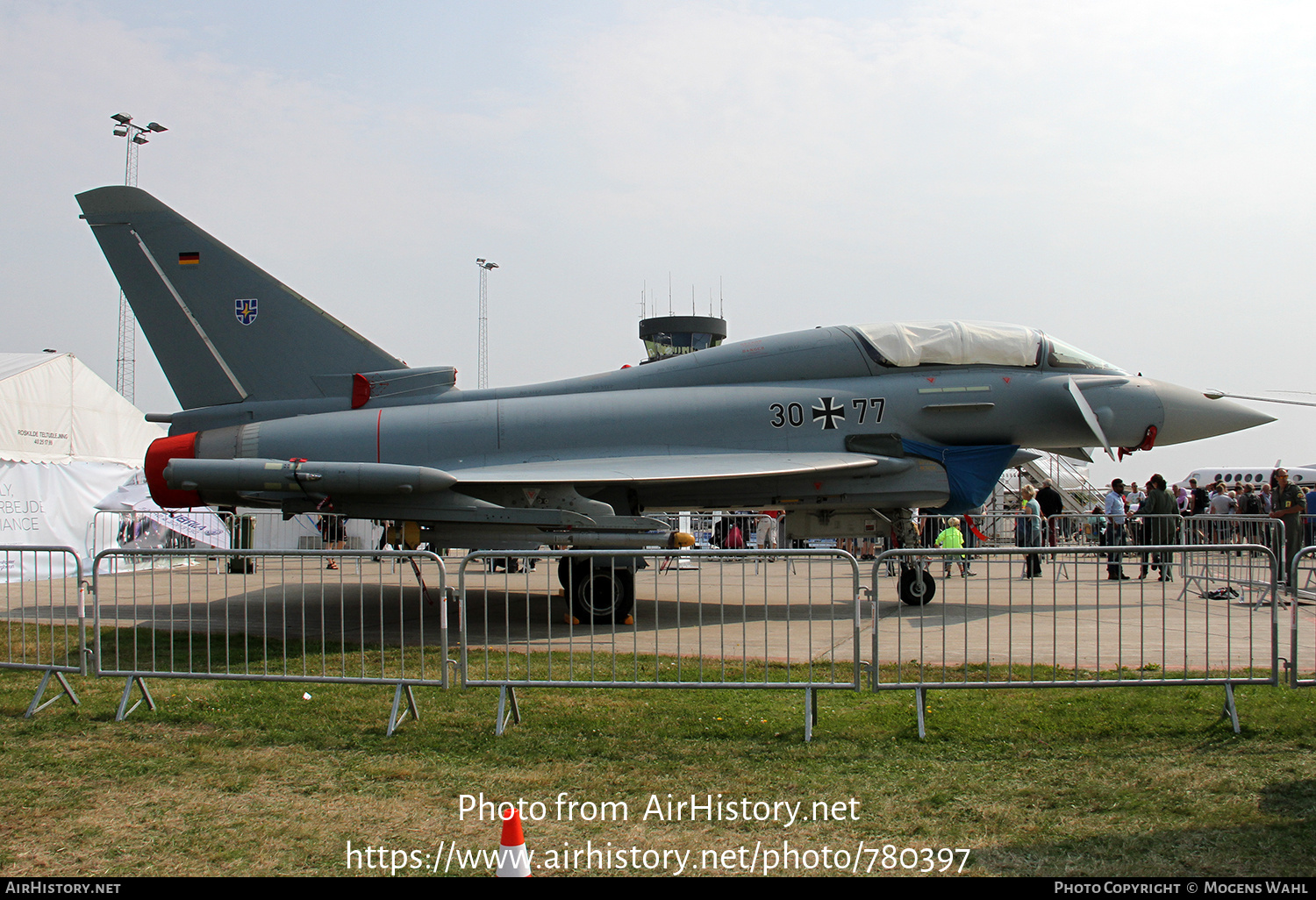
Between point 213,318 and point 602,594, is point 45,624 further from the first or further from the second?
point 602,594

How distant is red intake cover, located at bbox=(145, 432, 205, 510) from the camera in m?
10.5

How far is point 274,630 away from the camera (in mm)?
10031

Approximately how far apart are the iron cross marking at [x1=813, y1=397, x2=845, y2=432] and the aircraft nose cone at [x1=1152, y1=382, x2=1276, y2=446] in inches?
150

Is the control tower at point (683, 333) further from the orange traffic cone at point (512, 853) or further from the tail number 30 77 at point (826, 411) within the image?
the orange traffic cone at point (512, 853)

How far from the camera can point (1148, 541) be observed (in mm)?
14414

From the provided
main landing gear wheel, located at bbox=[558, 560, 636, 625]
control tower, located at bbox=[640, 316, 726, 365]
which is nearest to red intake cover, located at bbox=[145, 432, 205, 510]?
main landing gear wheel, located at bbox=[558, 560, 636, 625]

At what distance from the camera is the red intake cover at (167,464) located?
10453 mm

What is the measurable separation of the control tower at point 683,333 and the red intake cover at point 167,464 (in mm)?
31233

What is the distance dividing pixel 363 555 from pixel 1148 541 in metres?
12.7

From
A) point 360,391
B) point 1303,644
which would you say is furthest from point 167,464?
point 1303,644

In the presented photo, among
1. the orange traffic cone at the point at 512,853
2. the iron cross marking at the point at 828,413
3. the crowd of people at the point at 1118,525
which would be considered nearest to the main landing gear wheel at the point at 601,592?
the iron cross marking at the point at 828,413

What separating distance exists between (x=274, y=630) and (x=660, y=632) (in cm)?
445
